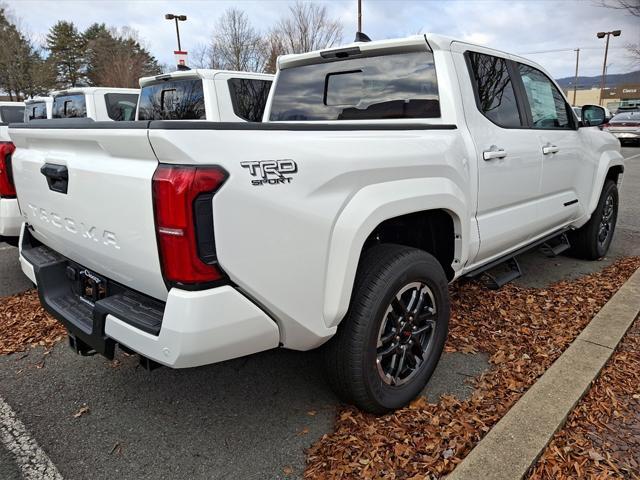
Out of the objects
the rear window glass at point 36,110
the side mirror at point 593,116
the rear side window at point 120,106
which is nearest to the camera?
the side mirror at point 593,116

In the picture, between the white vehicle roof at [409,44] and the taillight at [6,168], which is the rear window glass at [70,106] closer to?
the taillight at [6,168]

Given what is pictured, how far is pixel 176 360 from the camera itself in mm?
1813

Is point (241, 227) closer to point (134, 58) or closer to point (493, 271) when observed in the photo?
point (493, 271)

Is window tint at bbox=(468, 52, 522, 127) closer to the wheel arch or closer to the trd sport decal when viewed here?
the wheel arch

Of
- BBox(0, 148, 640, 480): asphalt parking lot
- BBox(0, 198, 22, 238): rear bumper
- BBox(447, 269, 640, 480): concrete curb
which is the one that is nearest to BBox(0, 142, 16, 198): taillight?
BBox(0, 198, 22, 238): rear bumper

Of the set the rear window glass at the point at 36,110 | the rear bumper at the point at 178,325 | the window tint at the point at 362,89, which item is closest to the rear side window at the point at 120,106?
the rear window glass at the point at 36,110

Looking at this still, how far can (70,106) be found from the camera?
8719 millimetres

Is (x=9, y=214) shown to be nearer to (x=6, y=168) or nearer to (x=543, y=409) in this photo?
(x=6, y=168)

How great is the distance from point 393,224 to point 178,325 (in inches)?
55.9

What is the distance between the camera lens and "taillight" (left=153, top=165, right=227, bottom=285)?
170 centimetres

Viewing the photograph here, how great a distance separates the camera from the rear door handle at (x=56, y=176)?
2229mm

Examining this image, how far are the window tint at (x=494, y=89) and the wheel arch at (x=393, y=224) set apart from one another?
30.9 inches

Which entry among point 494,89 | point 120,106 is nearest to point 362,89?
point 494,89

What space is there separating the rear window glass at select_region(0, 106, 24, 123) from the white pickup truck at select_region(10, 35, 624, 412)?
1246 centimetres
